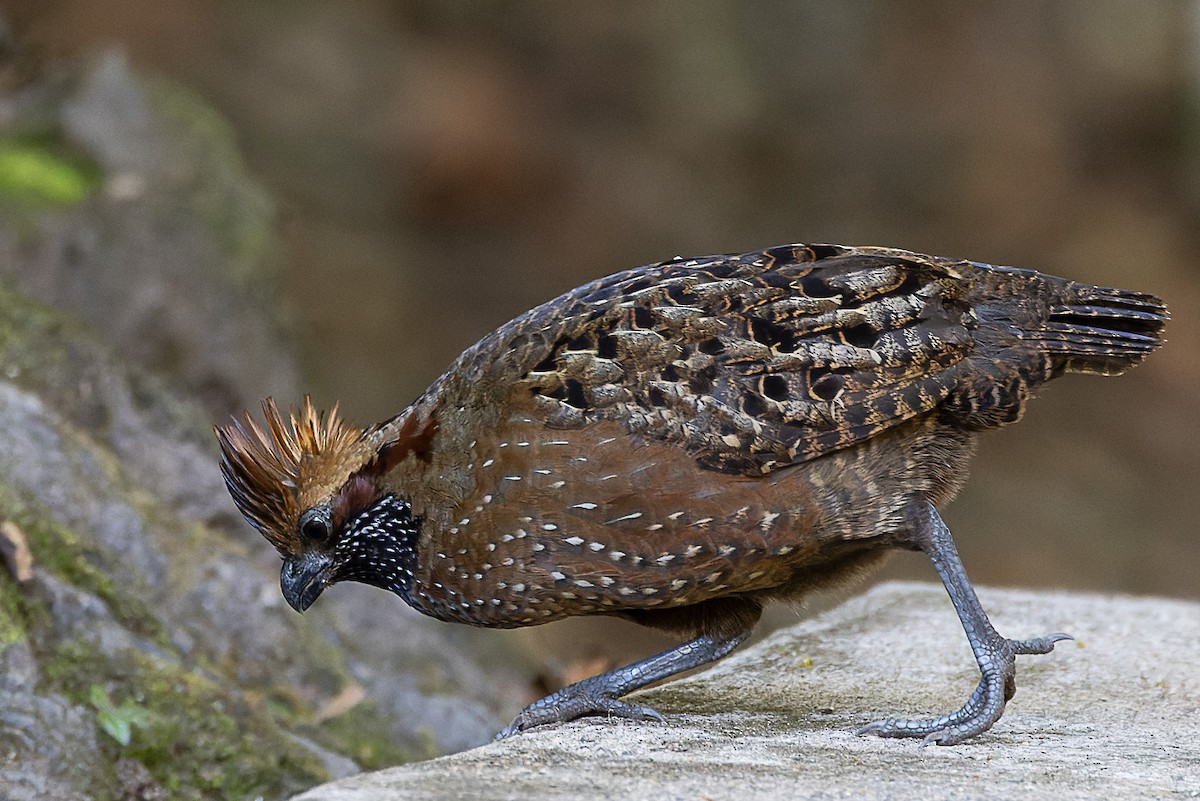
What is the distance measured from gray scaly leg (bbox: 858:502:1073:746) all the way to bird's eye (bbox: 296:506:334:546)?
1.75 m

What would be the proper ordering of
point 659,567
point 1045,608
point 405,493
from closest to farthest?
point 659,567 < point 405,493 < point 1045,608

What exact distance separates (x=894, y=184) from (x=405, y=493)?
10.2m

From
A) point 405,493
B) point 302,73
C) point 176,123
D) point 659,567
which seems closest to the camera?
point 659,567

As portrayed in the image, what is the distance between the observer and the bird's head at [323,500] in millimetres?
4395

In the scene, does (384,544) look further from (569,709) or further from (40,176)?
(40,176)

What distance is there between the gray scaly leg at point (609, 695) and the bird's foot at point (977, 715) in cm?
65

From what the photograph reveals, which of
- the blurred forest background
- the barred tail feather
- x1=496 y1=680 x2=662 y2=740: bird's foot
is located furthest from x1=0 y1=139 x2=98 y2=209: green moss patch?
the barred tail feather

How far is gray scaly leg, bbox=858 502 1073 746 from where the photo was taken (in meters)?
4.00

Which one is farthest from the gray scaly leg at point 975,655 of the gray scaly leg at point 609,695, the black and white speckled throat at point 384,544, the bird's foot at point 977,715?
the black and white speckled throat at point 384,544

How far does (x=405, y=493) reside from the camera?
4.36 meters

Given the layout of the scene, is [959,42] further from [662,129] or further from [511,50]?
[511,50]

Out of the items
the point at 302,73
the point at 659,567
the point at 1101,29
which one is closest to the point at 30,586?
the point at 659,567

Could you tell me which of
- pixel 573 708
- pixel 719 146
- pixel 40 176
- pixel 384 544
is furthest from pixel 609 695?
pixel 719 146

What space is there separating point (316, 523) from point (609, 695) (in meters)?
1.06
